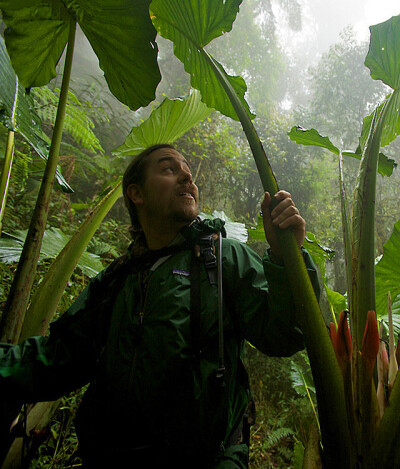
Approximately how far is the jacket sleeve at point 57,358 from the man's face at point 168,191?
426 millimetres

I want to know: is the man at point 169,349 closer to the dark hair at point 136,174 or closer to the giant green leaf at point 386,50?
the dark hair at point 136,174

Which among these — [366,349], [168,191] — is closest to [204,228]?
[168,191]

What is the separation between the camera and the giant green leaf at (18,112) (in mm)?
1353

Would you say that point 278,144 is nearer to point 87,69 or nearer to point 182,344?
point 182,344

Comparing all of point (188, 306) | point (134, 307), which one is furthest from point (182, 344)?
point (134, 307)

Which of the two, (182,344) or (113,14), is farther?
(113,14)

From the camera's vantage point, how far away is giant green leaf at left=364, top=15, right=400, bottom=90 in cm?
94

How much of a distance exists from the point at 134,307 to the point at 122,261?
271 millimetres

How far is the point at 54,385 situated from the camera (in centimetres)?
109

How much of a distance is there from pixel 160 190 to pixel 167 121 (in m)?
0.70

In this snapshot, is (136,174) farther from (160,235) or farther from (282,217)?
(282,217)

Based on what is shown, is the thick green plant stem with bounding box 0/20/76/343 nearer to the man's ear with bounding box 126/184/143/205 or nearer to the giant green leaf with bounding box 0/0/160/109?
the man's ear with bounding box 126/184/143/205

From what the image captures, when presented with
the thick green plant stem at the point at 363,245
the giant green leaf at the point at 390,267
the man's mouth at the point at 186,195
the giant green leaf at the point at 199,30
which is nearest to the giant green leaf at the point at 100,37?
the giant green leaf at the point at 199,30

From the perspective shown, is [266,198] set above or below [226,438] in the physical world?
above
